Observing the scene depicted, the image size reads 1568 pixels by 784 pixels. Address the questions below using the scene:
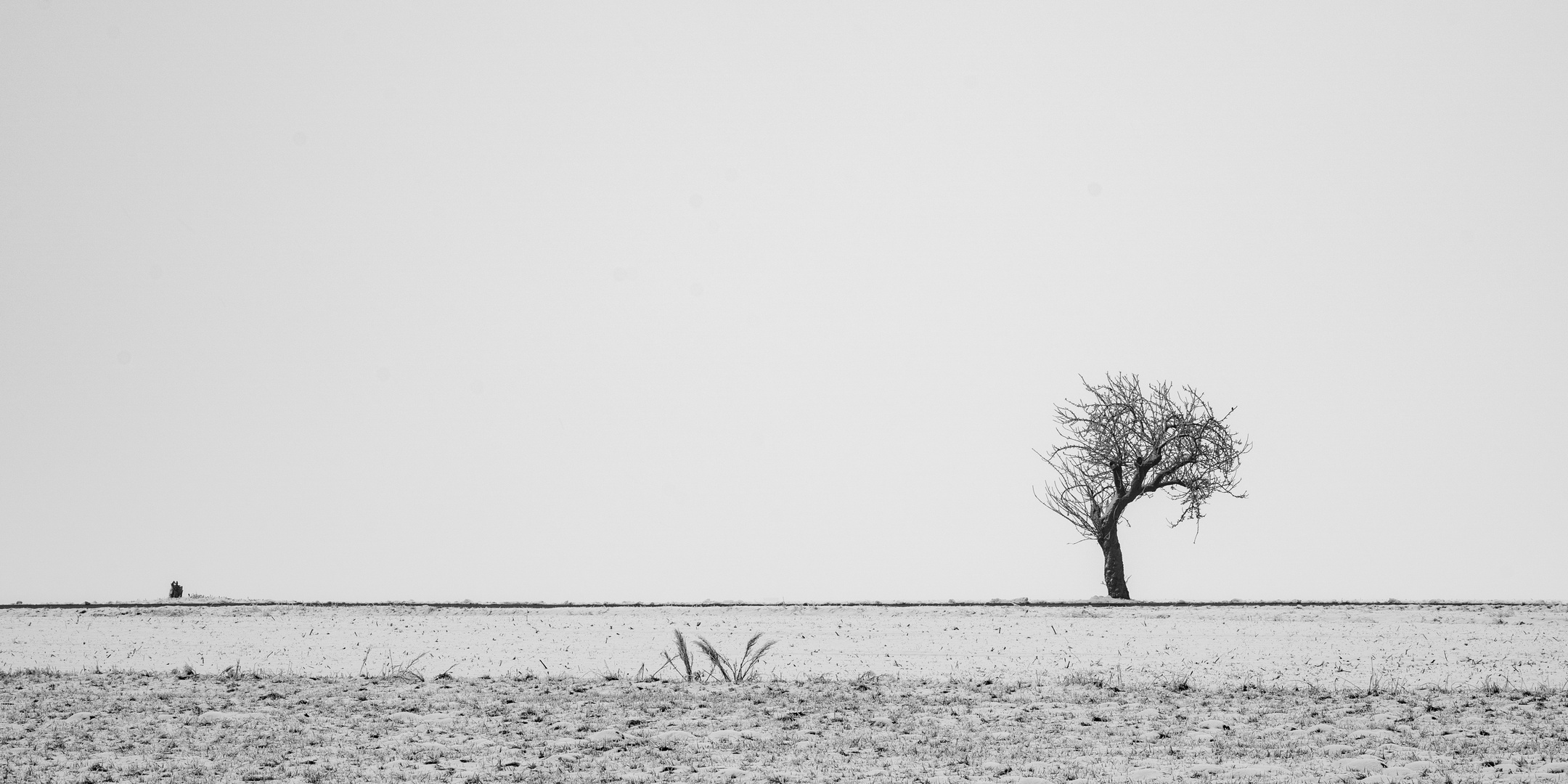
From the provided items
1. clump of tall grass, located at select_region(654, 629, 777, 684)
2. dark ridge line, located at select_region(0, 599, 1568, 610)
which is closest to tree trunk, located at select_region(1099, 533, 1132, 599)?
dark ridge line, located at select_region(0, 599, 1568, 610)

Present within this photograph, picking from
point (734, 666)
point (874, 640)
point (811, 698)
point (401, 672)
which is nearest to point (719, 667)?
point (734, 666)

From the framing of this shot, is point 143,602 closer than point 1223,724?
No

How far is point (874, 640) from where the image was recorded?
2019 centimetres

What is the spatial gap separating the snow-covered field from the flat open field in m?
0.09

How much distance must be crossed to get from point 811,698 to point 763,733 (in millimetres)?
2226

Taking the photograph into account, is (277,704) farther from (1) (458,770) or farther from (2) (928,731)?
(2) (928,731)

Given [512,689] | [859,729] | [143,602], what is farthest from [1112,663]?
[143,602]

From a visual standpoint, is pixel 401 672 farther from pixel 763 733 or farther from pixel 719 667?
pixel 763 733

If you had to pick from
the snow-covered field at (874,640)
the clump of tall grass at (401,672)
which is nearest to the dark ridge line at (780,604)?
the snow-covered field at (874,640)

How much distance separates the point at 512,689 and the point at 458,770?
4.86 meters

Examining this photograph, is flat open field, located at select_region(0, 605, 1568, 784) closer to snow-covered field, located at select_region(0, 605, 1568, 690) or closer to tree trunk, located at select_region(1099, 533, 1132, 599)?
snow-covered field, located at select_region(0, 605, 1568, 690)

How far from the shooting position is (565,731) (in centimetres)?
1203

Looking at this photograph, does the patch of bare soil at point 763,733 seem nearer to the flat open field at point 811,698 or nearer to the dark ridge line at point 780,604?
the flat open field at point 811,698

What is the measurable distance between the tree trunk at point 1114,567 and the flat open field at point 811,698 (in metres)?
6.52
